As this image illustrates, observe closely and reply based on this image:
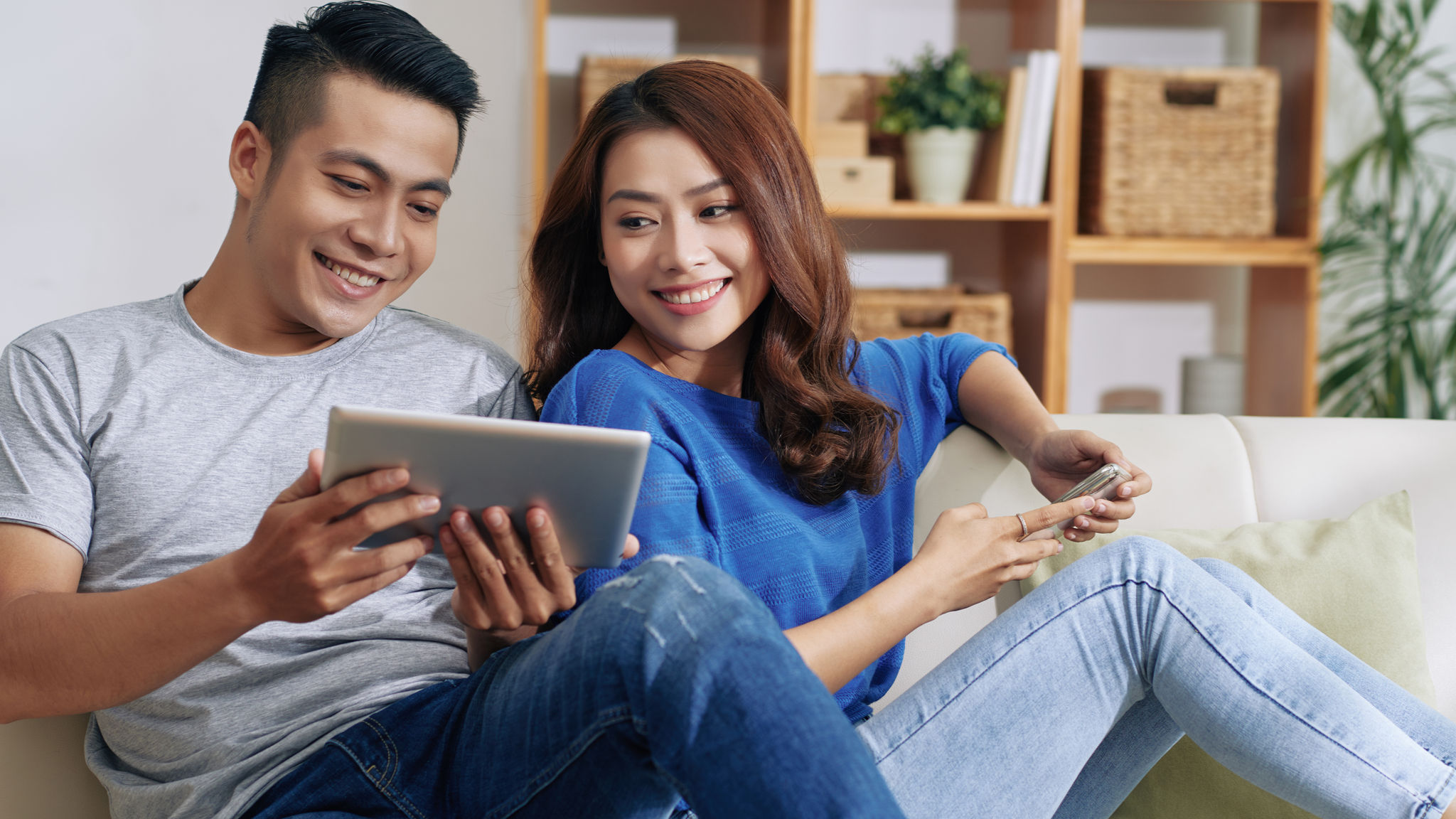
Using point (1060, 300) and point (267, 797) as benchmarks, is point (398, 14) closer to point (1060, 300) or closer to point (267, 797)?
point (267, 797)

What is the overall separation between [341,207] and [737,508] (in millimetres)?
506

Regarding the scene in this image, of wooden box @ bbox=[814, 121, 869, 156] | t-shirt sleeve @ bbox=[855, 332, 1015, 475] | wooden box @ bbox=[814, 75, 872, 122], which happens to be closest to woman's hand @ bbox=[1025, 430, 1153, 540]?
t-shirt sleeve @ bbox=[855, 332, 1015, 475]

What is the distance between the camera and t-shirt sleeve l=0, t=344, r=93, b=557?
0.98 m

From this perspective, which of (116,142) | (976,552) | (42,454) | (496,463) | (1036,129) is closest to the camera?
(496,463)

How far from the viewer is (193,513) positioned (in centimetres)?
105

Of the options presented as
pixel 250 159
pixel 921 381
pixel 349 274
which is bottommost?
pixel 921 381

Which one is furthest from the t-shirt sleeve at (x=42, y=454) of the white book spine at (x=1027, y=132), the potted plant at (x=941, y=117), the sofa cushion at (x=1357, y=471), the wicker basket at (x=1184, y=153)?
the wicker basket at (x=1184, y=153)

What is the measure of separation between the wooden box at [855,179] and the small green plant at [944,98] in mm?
99

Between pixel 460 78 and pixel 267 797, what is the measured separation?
74 centimetres

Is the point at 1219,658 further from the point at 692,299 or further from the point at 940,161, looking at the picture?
the point at 940,161

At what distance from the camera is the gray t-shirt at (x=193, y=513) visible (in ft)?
3.25

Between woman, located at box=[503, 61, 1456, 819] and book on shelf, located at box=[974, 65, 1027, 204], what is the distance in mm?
1071

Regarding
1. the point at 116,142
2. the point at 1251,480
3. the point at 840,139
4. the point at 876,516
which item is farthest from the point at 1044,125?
the point at 116,142

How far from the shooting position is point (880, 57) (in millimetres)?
2643
